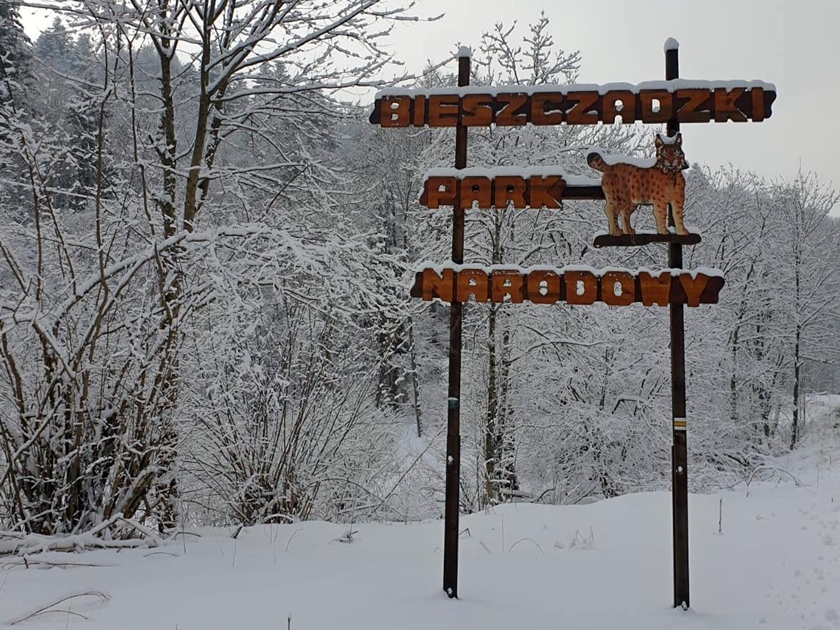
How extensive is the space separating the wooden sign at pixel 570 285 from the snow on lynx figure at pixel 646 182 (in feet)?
0.96

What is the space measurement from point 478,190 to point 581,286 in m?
0.88

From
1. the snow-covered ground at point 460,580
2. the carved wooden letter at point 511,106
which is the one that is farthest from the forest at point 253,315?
the carved wooden letter at point 511,106

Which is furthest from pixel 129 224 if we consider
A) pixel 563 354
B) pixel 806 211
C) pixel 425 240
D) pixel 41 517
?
pixel 806 211

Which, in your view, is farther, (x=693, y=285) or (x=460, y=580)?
(x=460, y=580)

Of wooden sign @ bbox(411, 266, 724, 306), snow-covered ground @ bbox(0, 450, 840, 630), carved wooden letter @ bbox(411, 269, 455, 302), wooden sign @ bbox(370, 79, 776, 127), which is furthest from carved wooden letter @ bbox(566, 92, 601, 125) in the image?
snow-covered ground @ bbox(0, 450, 840, 630)

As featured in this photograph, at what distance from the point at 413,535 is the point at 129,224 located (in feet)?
11.0

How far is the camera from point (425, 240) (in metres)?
11.9

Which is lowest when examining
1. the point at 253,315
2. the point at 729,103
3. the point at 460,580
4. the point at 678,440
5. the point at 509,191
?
the point at 460,580

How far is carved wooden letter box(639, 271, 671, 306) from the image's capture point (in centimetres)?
371

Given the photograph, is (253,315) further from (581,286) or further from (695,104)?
(695,104)

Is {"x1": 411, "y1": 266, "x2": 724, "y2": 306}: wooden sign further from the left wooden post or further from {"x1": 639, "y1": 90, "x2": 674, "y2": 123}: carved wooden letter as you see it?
{"x1": 639, "y1": 90, "x2": 674, "y2": 123}: carved wooden letter

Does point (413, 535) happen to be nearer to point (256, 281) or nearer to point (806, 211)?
point (256, 281)

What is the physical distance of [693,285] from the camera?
146 inches

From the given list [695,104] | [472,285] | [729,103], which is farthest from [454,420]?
[729,103]
